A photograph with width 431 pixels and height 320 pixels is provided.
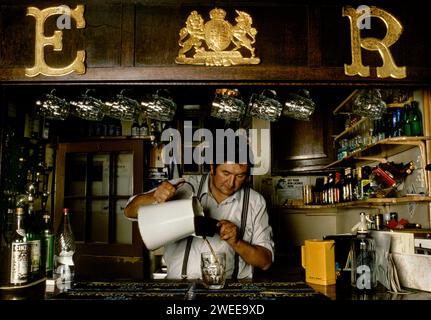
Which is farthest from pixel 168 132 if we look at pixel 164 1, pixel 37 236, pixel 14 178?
pixel 164 1

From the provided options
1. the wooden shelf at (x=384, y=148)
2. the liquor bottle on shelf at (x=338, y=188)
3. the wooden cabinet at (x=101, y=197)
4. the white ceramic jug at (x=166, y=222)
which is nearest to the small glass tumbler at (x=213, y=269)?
the white ceramic jug at (x=166, y=222)

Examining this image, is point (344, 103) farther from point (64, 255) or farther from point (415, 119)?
point (64, 255)

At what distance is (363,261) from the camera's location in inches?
68.7

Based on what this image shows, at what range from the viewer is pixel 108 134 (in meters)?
4.66

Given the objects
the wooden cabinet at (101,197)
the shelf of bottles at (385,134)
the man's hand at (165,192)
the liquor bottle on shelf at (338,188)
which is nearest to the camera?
the man's hand at (165,192)

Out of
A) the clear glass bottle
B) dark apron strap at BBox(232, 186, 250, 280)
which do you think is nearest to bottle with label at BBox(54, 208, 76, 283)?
dark apron strap at BBox(232, 186, 250, 280)

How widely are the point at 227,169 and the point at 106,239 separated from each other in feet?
8.67

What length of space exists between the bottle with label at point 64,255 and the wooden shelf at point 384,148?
1838 millimetres

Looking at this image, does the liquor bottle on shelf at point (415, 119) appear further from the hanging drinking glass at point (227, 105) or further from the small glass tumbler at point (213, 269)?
the small glass tumbler at point (213, 269)

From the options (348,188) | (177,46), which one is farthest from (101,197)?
(177,46)

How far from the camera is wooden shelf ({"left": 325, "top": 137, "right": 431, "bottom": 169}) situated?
238 centimetres

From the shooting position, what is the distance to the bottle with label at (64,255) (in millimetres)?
1917

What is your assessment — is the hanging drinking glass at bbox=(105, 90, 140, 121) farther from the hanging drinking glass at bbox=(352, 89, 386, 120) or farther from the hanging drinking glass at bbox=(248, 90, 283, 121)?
the hanging drinking glass at bbox=(352, 89, 386, 120)

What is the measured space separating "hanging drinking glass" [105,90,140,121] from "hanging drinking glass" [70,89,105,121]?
6 cm
